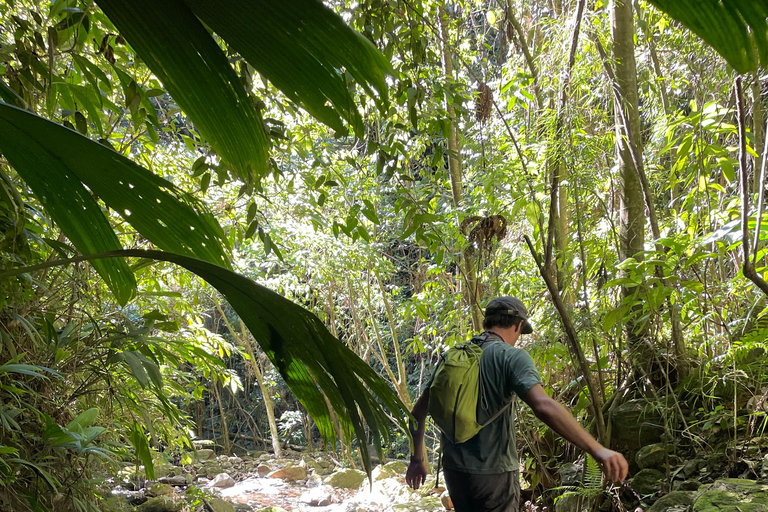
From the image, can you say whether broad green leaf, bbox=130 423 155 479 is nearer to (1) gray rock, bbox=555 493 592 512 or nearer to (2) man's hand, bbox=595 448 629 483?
(2) man's hand, bbox=595 448 629 483

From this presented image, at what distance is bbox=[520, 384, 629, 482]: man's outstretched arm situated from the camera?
1.73 metres

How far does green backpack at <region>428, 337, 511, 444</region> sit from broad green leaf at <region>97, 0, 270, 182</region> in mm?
1740

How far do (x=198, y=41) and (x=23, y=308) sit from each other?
1636mm

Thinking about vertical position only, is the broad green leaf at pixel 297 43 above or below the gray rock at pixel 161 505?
above

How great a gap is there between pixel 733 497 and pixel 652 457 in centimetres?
100

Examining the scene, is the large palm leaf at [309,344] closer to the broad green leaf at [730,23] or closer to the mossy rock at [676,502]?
the broad green leaf at [730,23]

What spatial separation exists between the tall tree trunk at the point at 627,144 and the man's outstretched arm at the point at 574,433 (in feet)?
4.17

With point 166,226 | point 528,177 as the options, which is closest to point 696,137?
point 528,177

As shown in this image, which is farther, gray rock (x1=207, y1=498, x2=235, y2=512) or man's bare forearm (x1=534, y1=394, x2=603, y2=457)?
gray rock (x1=207, y1=498, x2=235, y2=512)

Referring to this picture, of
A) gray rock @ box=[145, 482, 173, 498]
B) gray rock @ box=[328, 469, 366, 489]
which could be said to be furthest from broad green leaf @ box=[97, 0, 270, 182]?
gray rock @ box=[328, 469, 366, 489]

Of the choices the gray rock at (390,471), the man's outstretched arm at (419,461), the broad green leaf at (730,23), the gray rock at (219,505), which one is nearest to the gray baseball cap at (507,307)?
the man's outstretched arm at (419,461)

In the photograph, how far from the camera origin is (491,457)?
214cm

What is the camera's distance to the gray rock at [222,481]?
304 inches

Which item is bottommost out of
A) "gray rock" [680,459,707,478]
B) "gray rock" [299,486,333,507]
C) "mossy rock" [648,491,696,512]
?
"gray rock" [299,486,333,507]
